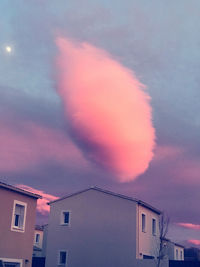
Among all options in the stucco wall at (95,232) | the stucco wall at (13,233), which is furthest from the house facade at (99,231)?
the stucco wall at (13,233)

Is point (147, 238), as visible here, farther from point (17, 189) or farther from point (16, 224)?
point (17, 189)

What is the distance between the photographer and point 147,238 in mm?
38188

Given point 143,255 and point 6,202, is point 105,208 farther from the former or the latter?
point 6,202

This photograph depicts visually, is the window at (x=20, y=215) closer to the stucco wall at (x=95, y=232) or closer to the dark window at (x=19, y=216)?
the dark window at (x=19, y=216)

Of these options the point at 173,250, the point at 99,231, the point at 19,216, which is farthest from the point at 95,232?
the point at 173,250

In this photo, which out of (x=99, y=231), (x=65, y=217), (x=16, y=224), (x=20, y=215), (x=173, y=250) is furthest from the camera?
(x=173, y=250)

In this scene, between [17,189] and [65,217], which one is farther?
[65,217]

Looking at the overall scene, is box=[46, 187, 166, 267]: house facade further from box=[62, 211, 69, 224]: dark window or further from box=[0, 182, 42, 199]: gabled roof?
box=[0, 182, 42, 199]: gabled roof

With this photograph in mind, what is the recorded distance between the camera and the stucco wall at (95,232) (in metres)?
35.7

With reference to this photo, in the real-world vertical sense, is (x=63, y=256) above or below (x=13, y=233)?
below

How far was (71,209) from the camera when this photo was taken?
127 feet

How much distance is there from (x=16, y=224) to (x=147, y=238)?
17.9 metres

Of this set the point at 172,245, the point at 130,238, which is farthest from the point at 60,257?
the point at 172,245

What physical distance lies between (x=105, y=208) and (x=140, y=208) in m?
3.43
